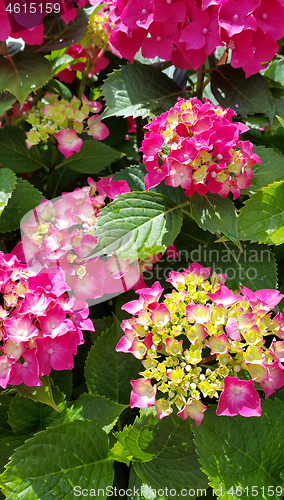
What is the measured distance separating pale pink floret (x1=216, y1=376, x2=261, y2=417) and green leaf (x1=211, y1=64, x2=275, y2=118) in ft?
1.83

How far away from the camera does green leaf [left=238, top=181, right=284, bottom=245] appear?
0.73 m

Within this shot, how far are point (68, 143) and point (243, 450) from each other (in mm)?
705

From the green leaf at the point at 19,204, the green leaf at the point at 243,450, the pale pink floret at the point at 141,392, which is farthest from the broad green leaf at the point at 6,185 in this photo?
the green leaf at the point at 243,450

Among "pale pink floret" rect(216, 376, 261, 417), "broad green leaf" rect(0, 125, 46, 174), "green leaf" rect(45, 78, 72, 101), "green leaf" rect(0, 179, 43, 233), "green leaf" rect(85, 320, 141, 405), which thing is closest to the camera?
"pale pink floret" rect(216, 376, 261, 417)

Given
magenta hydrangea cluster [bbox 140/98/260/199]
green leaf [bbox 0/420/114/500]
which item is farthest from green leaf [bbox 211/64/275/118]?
green leaf [bbox 0/420/114/500]

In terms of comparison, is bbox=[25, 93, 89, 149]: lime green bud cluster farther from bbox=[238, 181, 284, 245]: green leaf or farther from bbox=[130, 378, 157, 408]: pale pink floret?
bbox=[130, 378, 157, 408]: pale pink floret

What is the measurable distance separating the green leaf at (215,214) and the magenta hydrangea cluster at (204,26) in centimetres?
29

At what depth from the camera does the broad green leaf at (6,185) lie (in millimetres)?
773

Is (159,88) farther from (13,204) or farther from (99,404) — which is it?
(99,404)

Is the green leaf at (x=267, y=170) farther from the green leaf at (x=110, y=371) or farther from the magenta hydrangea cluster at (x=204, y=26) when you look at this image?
the green leaf at (x=110, y=371)

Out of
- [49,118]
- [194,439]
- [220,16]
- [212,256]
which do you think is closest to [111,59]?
[49,118]

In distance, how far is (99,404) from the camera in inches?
28.0

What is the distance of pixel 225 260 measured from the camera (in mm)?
820

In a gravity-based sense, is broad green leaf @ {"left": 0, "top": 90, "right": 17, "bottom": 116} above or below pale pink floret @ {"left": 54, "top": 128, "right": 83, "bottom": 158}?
above
